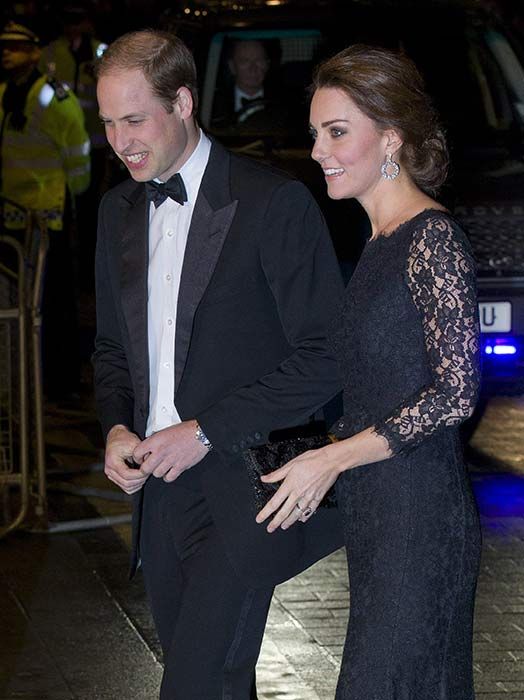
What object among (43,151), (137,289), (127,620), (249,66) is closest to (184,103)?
(137,289)

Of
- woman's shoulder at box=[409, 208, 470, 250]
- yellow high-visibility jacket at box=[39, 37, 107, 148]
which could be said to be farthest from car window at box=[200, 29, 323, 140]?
woman's shoulder at box=[409, 208, 470, 250]

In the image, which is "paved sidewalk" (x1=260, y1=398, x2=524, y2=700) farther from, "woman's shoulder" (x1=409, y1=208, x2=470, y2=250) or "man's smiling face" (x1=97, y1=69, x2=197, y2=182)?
A: "woman's shoulder" (x1=409, y1=208, x2=470, y2=250)

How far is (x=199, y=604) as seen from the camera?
3.71 meters

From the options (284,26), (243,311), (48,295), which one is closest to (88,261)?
(48,295)

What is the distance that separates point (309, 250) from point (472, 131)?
17.9 feet

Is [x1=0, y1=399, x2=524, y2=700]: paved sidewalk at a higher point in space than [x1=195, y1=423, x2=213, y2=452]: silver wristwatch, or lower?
lower

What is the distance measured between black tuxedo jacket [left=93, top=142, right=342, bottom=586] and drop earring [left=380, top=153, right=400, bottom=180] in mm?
327

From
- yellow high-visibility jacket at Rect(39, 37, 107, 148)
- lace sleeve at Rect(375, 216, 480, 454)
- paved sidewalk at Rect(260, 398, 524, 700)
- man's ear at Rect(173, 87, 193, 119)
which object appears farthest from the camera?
yellow high-visibility jacket at Rect(39, 37, 107, 148)

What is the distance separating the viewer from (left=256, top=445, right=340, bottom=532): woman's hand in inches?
131

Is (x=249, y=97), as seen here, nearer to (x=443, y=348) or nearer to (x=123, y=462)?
(x=123, y=462)

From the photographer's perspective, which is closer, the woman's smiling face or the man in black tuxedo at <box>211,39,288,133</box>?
the woman's smiling face

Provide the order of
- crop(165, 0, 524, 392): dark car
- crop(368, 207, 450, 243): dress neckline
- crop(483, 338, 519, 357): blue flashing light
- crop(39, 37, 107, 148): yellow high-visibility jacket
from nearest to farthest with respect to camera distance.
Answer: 1. crop(368, 207, 450, 243): dress neckline
2. crop(483, 338, 519, 357): blue flashing light
3. crop(165, 0, 524, 392): dark car
4. crop(39, 37, 107, 148): yellow high-visibility jacket

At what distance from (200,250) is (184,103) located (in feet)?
1.19

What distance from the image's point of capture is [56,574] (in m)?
6.64
